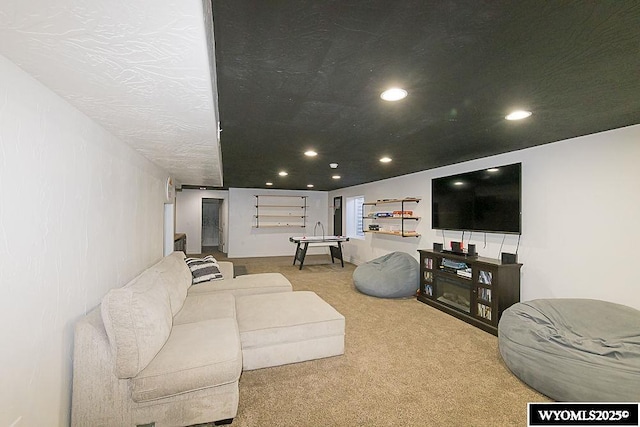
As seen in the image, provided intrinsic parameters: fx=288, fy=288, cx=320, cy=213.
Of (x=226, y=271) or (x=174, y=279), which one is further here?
(x=226, y=271)

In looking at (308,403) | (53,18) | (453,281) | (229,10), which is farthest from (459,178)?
(53,18)

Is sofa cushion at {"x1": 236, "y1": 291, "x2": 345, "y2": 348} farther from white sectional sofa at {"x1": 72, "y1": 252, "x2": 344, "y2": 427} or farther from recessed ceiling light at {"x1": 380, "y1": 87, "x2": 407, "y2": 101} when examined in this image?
recessed ceiling light at {"x1": 380, "y1": 87, "x2": 407, "y2": 101}

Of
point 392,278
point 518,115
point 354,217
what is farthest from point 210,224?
point 518,115

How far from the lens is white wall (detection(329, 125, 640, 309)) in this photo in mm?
2523

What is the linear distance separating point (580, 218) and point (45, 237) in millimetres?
4152

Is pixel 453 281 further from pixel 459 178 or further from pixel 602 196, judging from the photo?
pixel 602 196

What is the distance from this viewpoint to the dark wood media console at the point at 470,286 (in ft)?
10.6

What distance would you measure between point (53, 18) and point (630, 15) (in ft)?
6.54

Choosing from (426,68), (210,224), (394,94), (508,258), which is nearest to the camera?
(426,68)

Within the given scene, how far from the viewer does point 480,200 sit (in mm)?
3773

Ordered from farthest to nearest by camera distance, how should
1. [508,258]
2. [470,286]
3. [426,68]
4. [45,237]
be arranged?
[470,286] → [508,258] → [426,68] → [45,237]

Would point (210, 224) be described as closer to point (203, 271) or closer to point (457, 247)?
point (203, 271)

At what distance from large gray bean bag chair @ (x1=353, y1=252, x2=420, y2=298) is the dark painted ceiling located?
7.80 feet

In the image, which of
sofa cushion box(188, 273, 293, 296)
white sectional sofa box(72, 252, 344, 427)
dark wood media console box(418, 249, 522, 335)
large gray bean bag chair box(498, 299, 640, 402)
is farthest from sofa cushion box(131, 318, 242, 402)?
dark wood media console box(418, 249, 522, 335)
